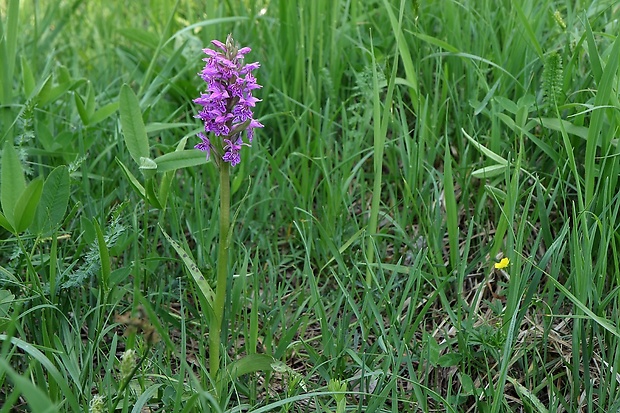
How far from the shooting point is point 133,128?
2182 millimetres

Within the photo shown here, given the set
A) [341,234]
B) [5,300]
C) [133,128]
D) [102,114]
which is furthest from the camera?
[102,114]

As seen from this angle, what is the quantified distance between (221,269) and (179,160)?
457mm

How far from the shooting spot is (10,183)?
6.43 feet

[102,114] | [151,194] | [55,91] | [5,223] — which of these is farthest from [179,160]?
[55,91]

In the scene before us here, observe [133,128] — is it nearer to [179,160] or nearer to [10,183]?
[179,160]

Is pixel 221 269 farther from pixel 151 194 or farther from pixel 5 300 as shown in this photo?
pixel 5 300

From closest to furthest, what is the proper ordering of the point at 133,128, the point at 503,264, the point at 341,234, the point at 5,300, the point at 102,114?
the point at 5,300 → the point at 503,264 → the point at 133,128 → the point at 341,234 → the point at 102,114

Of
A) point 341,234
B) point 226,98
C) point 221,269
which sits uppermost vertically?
point 226,98

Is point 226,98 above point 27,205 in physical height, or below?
above

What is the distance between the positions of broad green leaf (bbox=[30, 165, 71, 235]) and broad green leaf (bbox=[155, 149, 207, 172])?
0.26 metres

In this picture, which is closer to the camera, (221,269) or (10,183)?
(221,269)

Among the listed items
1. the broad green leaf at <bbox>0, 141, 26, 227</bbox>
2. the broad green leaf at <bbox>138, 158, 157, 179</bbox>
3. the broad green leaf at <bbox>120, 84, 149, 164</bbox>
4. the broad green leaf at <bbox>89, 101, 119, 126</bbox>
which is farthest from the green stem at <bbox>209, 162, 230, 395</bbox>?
the broad green leaf at <bbox>89, 101, 119, 126</bbox>

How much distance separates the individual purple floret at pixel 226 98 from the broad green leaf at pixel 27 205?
0.49 metres

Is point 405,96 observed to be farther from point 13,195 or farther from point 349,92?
point 13,195
